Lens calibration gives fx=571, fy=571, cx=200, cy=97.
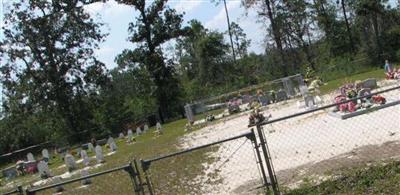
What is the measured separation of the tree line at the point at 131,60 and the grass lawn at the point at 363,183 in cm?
3457

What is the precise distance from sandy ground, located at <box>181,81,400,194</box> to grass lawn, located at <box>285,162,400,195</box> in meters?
0.79

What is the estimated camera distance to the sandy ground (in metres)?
11.2

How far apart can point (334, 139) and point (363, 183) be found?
5.71 metres

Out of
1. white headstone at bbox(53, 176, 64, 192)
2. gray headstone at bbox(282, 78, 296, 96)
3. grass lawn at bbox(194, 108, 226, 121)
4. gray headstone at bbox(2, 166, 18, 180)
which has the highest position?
gray headstone at bbox(282, 78, 296, 96)

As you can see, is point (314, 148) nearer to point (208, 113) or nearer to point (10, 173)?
point (10, 173)

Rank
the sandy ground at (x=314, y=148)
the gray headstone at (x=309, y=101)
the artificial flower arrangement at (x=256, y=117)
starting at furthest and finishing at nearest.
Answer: the gray headstone at (x=309, y=101) → the artificial flower arrangement at (x=256, y=117) → the sandy ground at (x=314, y=148)

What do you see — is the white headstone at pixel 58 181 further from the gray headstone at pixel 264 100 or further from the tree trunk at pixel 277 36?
the tree trunk at pixel 277 36

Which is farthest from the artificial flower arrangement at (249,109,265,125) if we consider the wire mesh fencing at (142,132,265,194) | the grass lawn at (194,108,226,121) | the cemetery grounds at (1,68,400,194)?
the grass lawn at (194,108,226,121)

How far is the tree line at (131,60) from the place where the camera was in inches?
1850

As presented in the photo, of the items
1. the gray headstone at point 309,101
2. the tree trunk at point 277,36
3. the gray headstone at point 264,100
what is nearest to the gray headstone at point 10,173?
the gray headstone at point 264,100

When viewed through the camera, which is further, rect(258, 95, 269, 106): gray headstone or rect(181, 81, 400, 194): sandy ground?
rect(258, 95, 269, 106): gray headstone

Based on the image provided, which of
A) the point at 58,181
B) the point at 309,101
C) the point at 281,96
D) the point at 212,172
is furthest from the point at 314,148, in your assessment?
the point at 281,96

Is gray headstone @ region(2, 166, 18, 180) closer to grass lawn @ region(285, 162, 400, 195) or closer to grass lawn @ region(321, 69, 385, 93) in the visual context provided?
grass lawn @ region(321, 69, 385, 93)

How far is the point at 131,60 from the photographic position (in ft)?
169
